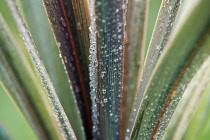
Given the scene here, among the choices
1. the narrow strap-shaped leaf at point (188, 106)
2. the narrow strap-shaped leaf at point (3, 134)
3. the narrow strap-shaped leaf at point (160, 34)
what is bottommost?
the narrow strap-shaped leaf at point (3, 134)

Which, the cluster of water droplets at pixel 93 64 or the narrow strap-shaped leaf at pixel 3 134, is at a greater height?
the cluster of water droplets at pixel 93 64

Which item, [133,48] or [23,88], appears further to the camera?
[133,48]

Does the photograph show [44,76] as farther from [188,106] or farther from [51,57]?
[188,106]

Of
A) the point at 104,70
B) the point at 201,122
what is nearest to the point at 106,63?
the point at 104,70

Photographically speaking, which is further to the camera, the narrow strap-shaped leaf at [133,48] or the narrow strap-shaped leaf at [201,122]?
the narrow strap-shaped leaf at [133,48]

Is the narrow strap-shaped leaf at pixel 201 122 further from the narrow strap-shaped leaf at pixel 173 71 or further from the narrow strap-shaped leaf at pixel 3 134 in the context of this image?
the narrow strap-shaped leaf at pixel 3 134

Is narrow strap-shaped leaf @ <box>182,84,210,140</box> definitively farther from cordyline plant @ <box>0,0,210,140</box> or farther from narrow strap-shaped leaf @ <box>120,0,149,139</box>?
narrow strap-shaped leaf @ <box>120,0,149,139</box>

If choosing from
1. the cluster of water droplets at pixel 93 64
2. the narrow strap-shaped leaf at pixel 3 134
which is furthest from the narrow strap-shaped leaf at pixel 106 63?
the narrow strap-shaped leaf at pixel 3 134

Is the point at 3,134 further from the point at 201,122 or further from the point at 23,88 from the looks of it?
the point at 201,122
